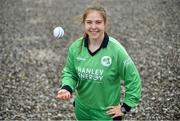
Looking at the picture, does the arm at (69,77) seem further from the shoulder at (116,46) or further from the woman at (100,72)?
the shoulder at (116,46)

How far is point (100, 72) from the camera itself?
188 inches

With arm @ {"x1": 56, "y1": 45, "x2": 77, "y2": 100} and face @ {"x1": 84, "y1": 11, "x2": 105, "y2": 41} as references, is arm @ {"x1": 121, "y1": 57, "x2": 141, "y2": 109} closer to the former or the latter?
face @ {"x1": 84, "y1": 11, "x2": 105, "y2": 41}

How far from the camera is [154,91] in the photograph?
9.99 m

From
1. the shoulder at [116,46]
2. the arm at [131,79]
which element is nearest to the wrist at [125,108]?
the arm at [131,79]

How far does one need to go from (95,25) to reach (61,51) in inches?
342

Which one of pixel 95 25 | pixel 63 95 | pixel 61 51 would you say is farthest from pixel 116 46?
pixel 61 51

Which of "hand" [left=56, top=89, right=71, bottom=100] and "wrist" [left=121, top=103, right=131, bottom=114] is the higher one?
"hand" [left=56, top=89, right=71, bottom=100]

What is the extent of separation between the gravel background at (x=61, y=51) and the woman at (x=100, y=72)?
3.94 metres

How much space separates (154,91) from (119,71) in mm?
5426

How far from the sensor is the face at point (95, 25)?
476 centimetres

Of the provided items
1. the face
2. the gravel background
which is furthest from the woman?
the gravel background

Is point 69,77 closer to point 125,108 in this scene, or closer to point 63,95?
point 63,95

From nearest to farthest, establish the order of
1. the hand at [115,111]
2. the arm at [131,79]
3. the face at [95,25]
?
the arm at [131,79] < the face at [95,25] < the hand at [115,111]

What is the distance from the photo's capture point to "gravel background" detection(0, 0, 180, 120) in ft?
30.3
